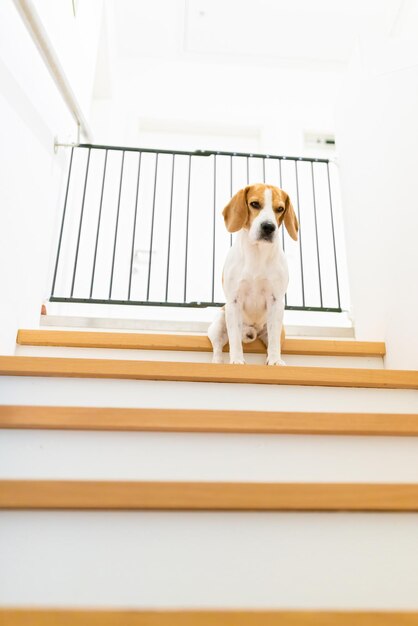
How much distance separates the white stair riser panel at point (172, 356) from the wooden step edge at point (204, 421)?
555 mm

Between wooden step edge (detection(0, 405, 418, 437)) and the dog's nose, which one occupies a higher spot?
the dog's nose

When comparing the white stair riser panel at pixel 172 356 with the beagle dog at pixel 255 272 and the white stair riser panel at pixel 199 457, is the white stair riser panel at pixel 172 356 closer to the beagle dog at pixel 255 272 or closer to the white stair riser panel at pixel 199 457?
the beagle dog at pixel 255 272

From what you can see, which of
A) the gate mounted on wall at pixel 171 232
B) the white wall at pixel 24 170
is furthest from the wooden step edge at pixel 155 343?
the gate mounted on wall at pixel 171 232

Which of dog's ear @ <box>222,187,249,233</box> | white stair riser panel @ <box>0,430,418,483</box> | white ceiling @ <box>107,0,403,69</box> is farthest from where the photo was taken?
white ceiling @ <box>107,0,403,69</box>

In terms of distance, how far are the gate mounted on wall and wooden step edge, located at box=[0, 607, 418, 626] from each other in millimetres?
2841

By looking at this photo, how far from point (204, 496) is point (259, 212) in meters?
1.16

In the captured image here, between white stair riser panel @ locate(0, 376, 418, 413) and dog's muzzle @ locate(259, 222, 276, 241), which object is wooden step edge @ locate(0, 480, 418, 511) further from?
dog's muzzle @ locate(259, 222, 276, 241)

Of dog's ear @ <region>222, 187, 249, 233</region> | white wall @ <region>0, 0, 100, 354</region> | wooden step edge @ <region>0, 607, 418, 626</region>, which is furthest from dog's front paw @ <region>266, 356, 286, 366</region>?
white wall @ <region>0, 0, 100, 354</region>

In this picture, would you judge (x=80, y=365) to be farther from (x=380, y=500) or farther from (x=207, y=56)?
(x=207, y=56)

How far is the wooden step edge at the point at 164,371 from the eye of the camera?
4.16 feet

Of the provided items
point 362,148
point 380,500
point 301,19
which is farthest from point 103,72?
point 380,500

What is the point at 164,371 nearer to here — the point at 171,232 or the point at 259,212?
the point at 259,212

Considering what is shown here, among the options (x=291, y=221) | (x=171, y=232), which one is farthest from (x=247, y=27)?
(x=291, y=221)

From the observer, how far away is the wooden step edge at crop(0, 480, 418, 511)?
901 millimetres
